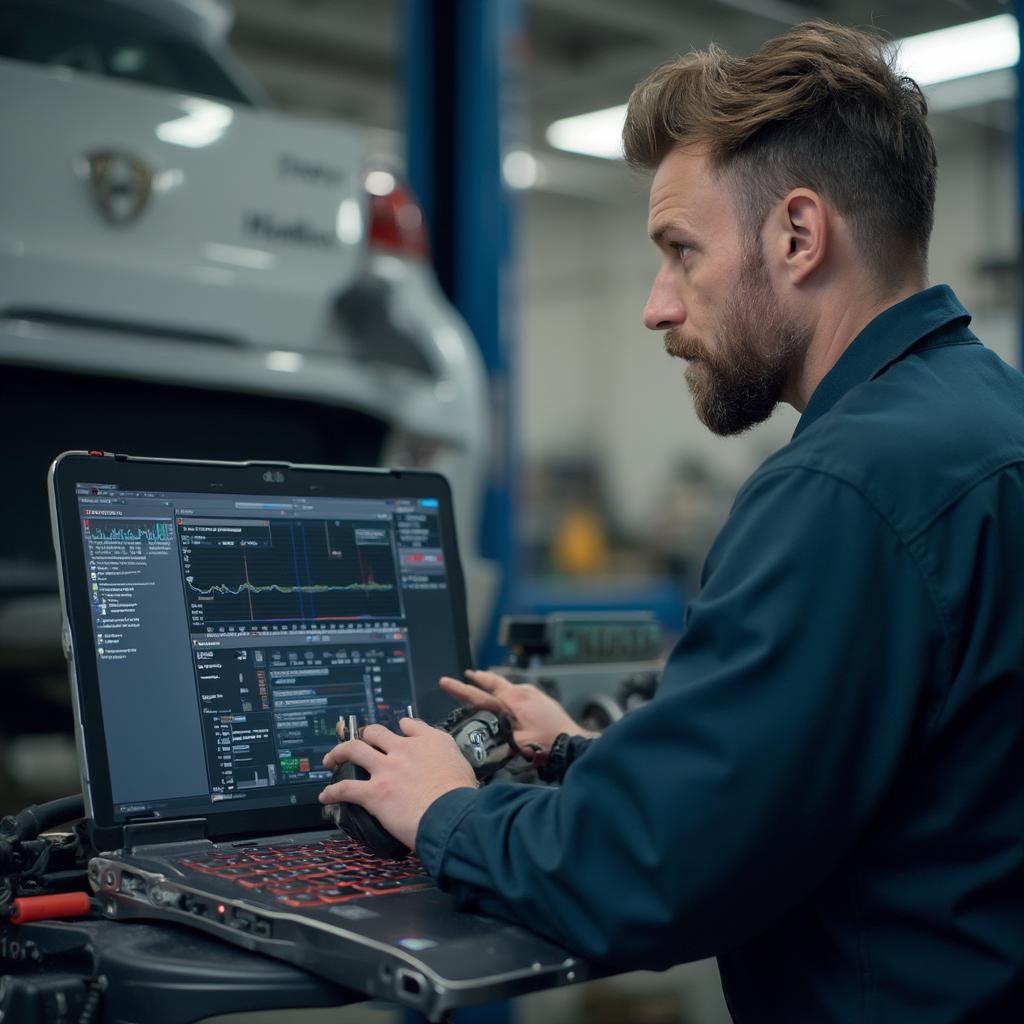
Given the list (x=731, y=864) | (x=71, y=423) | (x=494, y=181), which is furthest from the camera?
(x=494, y=181)

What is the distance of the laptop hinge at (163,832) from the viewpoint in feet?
4.43

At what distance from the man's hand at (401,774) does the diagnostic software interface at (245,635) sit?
169 millimetres

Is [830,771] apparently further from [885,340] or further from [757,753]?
[885,340]

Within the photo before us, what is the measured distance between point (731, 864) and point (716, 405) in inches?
21.5

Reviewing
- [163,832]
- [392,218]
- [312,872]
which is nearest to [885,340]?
[312,872]

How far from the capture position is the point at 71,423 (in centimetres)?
263

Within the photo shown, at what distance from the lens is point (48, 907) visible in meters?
1.26

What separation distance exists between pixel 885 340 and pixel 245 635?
2.38 ft

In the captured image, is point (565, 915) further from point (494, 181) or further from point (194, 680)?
point (494, 181)

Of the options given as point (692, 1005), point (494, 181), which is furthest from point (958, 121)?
point (692, 1005)

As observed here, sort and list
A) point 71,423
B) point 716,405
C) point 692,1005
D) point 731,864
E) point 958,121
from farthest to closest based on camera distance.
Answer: point 958,121 → point 692,1005 → point 71,423 → point 716,405 → point 731,864

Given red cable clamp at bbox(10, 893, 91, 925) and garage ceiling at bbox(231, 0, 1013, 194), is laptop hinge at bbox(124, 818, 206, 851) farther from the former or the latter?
garage ceiling at bbox(231, 0, 1013, 194)

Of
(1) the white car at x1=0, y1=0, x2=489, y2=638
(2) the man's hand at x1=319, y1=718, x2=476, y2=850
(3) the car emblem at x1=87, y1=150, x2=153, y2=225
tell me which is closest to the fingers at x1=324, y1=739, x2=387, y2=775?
(2) the man's hand at x1=319, y1=718, x2=476, y2=850

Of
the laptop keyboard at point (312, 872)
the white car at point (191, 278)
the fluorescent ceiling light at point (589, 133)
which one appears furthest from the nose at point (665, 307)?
the fluorescent ceiling light at point (589, 133)
